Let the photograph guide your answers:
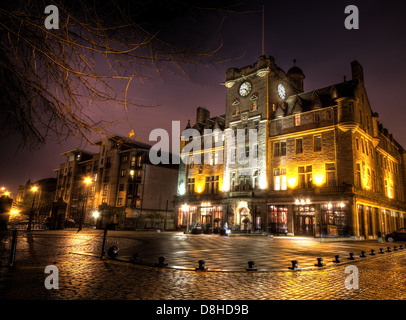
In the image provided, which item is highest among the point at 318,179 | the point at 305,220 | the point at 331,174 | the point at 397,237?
the point at 331,174

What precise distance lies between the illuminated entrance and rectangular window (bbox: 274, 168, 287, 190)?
3441 millimetres

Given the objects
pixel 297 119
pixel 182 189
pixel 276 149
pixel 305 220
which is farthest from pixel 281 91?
pixel 182 189

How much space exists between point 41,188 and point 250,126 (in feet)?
222

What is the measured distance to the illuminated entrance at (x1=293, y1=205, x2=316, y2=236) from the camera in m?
32.0

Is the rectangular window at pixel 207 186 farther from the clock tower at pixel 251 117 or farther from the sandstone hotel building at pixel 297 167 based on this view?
the clock tower at pixel 251 117

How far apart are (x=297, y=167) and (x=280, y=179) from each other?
2.79 meters

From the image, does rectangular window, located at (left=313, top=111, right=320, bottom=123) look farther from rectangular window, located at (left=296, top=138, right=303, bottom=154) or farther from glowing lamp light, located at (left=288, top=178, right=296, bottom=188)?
glowing lamp light, located at (left=288, top=178, right=296, bottom=188)

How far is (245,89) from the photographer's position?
42000 mm

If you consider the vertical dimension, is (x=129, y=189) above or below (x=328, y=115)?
below

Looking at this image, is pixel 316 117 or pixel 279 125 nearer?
pixel 316 117

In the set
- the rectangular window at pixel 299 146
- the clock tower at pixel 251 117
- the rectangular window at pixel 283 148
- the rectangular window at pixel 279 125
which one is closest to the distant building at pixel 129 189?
the clock tower at pixel 251 117

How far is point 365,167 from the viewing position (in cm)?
3316

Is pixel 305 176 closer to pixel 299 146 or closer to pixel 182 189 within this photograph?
pixel 299 146

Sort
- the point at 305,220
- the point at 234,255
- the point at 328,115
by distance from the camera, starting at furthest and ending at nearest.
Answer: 1. the point at 328,115
2. the point at 305,220
3. the point at 234,255
